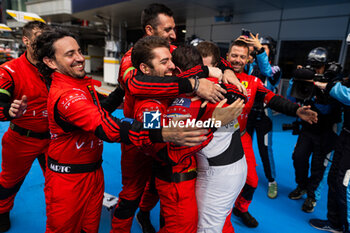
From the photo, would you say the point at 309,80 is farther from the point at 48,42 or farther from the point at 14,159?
the point at 14,159

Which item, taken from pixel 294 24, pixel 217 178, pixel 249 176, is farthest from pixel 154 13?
pixel 294 24

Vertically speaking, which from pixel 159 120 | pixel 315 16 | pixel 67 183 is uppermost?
pixel 315 16

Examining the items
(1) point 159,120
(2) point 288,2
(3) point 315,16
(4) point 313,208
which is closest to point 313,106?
(4) point 313,208

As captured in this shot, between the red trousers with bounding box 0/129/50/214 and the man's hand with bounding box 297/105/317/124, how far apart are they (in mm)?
2385

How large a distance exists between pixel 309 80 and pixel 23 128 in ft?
9.02

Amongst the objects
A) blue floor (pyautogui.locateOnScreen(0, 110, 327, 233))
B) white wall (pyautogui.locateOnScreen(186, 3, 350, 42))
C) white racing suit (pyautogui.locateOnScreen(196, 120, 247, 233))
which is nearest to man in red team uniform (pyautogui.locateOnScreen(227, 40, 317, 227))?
blue floor (pyautogui.locateOnScreen(0, 110, 327, 233))

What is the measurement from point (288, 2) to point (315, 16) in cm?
106

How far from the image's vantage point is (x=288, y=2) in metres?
6.52

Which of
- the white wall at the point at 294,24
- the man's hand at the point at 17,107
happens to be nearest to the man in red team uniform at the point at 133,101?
the man's hand at the point at 17,107

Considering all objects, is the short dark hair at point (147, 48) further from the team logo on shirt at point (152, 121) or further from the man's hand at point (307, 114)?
the man's hand at point (307, 114)

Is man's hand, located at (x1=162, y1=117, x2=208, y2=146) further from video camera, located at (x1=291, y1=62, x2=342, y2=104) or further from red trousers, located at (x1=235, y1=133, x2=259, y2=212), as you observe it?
video camera, located at (x1=291, y1=62, x2=342, y2=104)

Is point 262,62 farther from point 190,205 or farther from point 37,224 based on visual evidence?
point 37,224

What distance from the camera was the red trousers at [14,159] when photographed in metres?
2.03

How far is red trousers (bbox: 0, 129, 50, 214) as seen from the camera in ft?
6.64
